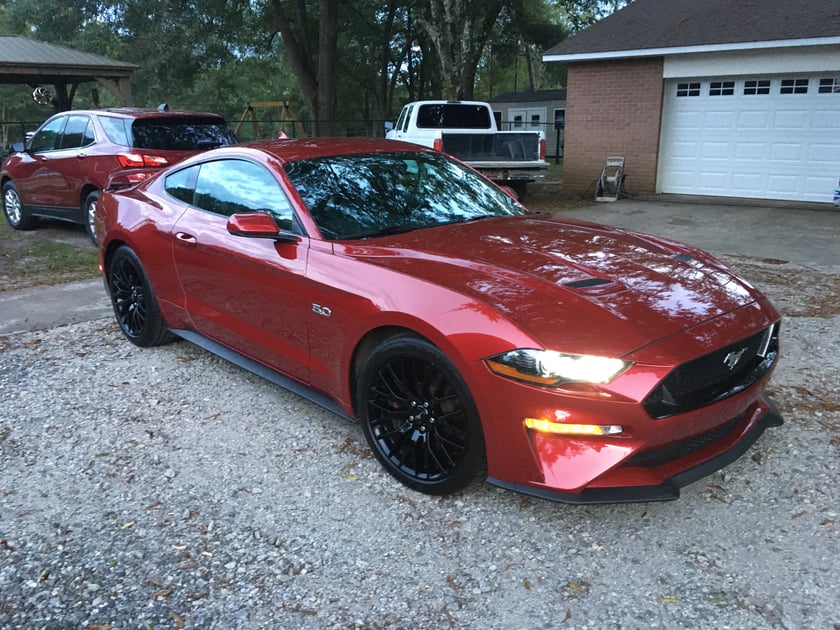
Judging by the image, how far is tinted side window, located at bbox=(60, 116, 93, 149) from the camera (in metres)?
9.07

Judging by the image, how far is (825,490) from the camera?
3.19 metres

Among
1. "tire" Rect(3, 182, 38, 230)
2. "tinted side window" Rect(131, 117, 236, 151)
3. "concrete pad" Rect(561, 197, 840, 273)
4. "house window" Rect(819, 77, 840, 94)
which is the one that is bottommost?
"concrete pad" Rect(561, 197, 840, 273)

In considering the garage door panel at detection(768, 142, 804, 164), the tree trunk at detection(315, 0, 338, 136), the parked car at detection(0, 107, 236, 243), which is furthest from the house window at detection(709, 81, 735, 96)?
the tree trunk at detection(315, 0, 338, 136)

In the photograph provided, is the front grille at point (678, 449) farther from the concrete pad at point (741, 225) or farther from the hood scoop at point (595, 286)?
the concrete pad at point (741, 225)

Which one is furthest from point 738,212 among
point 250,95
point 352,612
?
point 250,95

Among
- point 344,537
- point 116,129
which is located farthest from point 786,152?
point 344,537

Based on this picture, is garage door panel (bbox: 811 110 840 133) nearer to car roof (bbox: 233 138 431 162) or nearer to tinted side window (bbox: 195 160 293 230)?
car roof (bbox: 233 138 431 162)

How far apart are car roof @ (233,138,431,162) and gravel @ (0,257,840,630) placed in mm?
1543

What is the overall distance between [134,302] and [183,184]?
110 centimetres

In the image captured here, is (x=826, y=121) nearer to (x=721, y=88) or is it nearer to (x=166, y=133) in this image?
(x=721, y=88)

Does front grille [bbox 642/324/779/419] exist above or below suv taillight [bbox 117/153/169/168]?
below

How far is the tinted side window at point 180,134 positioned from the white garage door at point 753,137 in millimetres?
9358

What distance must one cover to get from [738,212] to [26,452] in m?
11.7

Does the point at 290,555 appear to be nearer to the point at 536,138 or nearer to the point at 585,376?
the point at 585,376
